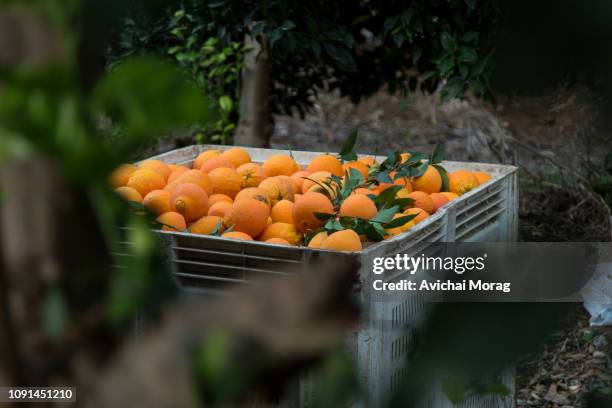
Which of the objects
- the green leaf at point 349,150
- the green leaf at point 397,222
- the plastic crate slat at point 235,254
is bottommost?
the plastic crate slat at point 235,254

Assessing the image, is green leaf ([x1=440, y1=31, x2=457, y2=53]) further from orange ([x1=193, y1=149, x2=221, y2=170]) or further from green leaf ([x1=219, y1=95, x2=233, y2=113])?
green leaf ([x1=219, y1=95, x2=233, y2=113])

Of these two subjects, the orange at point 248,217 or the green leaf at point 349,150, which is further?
the green leaf at point 349,150

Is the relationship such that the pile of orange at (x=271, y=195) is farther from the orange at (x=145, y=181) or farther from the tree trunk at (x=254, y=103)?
the tree trunk at (x=254, y=103)

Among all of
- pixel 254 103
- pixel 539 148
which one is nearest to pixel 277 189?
pixel 254 103

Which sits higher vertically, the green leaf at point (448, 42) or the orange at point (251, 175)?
the green leaf at point (448, 42)

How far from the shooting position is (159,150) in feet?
16.8

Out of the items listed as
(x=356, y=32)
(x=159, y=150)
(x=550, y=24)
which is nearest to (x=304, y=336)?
(x=550, y=24)

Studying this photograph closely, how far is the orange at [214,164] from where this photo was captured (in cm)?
247

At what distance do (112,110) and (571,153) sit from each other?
11.5 feet

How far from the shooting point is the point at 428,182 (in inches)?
92.3

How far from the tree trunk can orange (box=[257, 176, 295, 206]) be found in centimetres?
151

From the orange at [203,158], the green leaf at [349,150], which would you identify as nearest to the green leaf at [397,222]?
the green leaf at [349,150]

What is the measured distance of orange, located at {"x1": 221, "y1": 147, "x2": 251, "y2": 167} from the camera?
8.41 ft

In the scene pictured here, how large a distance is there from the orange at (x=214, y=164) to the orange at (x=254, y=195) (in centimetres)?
33
